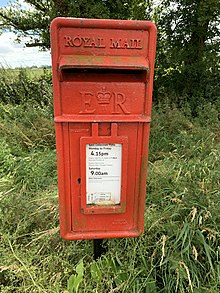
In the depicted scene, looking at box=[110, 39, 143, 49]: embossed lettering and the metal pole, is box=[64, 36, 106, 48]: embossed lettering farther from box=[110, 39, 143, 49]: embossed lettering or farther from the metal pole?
the metal pole

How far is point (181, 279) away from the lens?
5.40 ft

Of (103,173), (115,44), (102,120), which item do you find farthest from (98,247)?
(115,44)

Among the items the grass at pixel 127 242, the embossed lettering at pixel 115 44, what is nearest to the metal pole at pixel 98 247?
the grass at pixel 127 242

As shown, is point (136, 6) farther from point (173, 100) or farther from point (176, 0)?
point (173, 100)

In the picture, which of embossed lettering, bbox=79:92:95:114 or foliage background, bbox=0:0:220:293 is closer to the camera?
embossed lettering, bbox=79:92:95:114

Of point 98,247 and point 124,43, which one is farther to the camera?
point 98,247

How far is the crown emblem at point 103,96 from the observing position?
1.44 m

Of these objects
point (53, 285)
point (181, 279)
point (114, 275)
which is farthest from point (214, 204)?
point (53, 285)

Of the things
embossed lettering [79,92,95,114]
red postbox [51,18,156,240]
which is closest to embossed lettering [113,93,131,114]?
red postbox [51,18,156,240]

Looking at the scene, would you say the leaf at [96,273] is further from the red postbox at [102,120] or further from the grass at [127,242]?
the red postbox at [102,120]

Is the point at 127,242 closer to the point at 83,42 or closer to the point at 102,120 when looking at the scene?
the point at 102,120

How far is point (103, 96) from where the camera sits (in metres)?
1.44

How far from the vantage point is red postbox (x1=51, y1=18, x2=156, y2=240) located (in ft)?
4.50

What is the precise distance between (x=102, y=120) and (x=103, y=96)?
0.40ft
